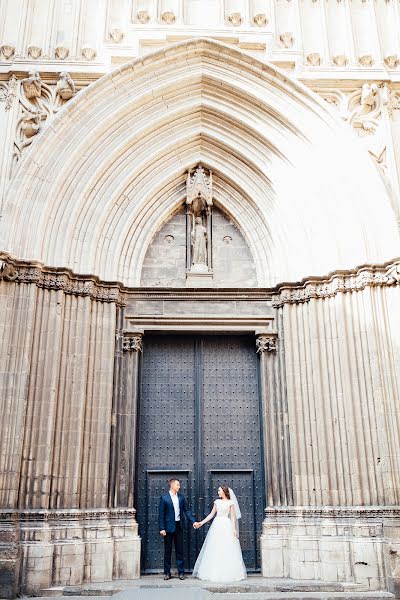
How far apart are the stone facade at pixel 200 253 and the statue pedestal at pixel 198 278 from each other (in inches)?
2.1

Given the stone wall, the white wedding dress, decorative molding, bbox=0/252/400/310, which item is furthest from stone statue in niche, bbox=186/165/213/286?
the white wedding dress

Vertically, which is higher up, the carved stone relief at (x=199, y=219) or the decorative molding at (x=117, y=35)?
the decorative molding at (x=117, y=35)

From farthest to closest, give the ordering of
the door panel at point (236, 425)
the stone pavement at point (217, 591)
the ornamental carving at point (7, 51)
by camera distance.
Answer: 1. the ornamental carving at point (7, 51)
2. the door panel at point (236, 425)
3. the stone pavement at point (217, 591)

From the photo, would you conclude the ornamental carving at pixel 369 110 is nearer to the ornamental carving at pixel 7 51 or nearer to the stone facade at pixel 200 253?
A: the stone facade at pixel 200 253

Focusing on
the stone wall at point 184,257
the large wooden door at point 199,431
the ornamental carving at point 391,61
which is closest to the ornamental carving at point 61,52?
the stone wall at point 184,257

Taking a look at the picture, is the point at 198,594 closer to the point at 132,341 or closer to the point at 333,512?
the point at 333,512

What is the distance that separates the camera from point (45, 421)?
9.73 metres

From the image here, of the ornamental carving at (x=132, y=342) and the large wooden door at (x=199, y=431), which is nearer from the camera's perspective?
the large wooden door at (x=199, y=431)

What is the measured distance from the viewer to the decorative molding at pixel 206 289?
1016 cm

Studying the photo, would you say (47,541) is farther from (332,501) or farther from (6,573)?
(332,501)

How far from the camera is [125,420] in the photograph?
35.0 feet

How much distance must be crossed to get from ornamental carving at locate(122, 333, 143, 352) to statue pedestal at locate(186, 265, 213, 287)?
4.49 feet

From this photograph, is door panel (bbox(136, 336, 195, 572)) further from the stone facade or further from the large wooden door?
the stone facade

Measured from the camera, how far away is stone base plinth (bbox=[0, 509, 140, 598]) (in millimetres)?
8922
